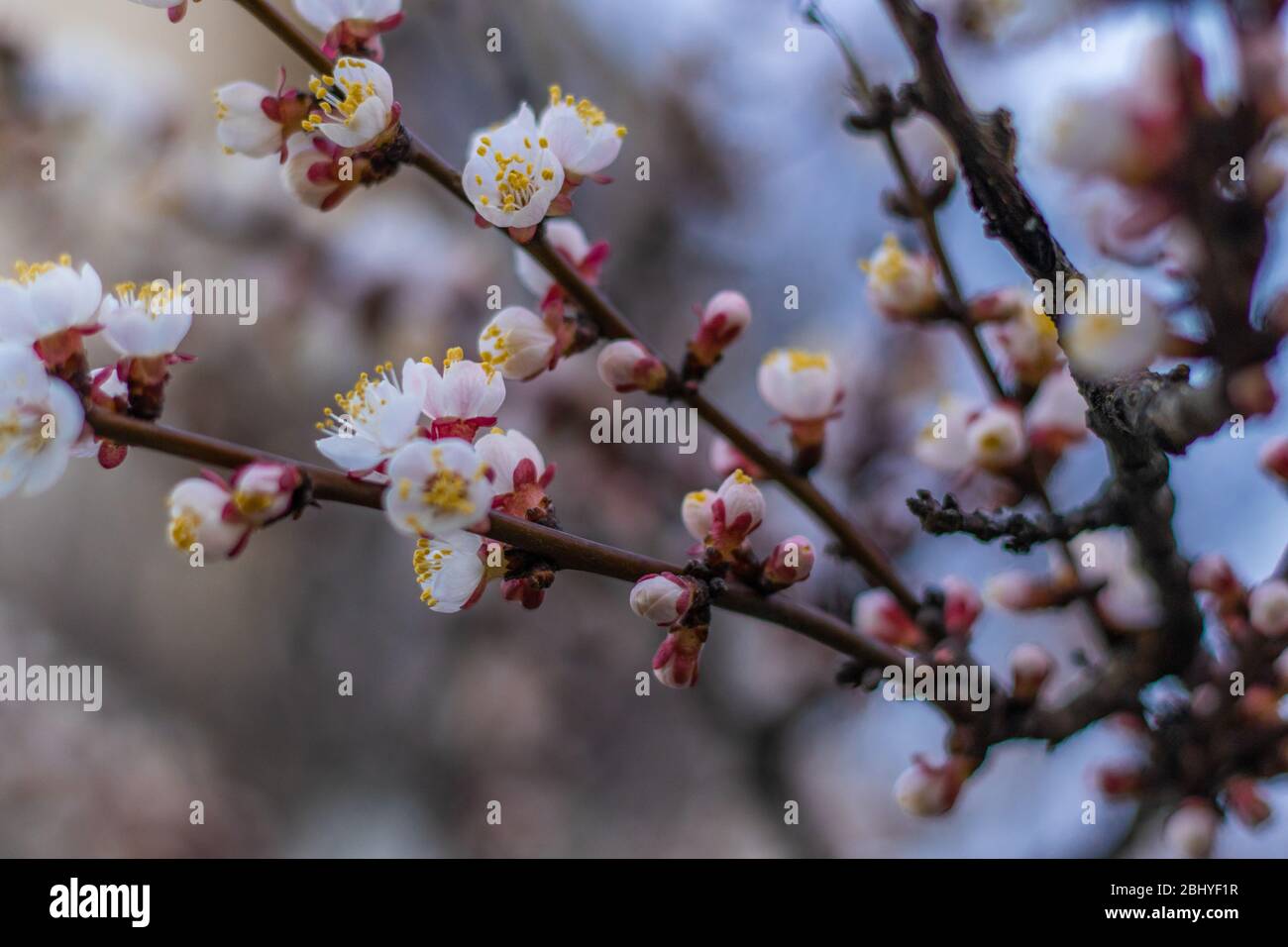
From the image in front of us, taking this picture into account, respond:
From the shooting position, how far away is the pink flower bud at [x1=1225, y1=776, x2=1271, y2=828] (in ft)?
1.82

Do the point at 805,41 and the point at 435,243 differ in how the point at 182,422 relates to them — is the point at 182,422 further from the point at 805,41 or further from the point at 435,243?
the point at 805,41

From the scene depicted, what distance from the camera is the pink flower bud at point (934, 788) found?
1.72 feet

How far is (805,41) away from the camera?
130 cm

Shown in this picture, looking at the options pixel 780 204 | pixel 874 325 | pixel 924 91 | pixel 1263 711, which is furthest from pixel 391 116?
pixel 780 204

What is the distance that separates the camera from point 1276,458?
555 mm

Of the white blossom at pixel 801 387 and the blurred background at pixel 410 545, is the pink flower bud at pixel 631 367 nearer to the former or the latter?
the white blossom at pixel 801 387

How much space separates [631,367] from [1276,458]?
377 mm

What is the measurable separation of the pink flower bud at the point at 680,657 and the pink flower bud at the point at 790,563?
0.14 feet

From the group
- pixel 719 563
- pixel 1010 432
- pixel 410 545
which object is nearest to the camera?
pixel 719 563

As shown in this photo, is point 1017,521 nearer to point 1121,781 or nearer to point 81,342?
point 1121,781

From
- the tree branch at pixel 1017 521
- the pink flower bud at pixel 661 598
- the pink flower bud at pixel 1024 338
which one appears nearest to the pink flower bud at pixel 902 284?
the pink flower bud at pixel 1024 338

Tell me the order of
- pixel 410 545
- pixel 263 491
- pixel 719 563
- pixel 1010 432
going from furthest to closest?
pixel 410 545, pixel 1010 432, pixel 719 563, pixel 263 491

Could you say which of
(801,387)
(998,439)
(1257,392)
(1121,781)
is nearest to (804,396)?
(801,387)

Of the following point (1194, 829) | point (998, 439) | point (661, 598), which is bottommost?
point (1194, 829)
